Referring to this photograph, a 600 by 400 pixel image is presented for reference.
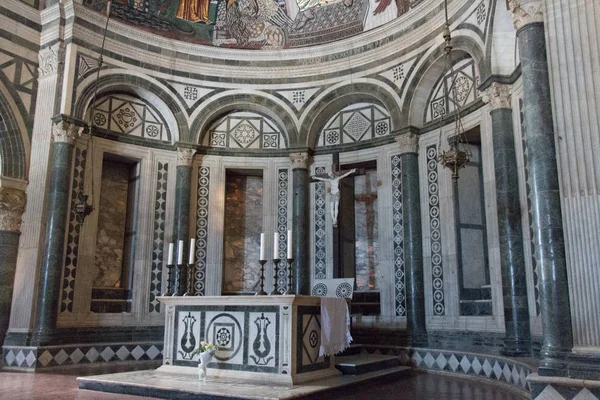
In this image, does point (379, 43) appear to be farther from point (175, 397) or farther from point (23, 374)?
point (23, 374)

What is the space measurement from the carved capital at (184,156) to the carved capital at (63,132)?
9.58ft

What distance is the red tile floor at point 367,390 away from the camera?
8078 millimetres

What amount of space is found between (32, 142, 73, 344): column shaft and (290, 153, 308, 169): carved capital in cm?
575

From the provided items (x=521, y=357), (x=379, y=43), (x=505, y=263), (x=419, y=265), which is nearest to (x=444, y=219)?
(x=419, y=265)

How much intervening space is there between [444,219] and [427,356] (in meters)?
3.16

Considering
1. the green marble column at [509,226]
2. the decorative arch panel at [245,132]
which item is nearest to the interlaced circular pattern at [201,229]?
the decorative arch panel at [245,132]

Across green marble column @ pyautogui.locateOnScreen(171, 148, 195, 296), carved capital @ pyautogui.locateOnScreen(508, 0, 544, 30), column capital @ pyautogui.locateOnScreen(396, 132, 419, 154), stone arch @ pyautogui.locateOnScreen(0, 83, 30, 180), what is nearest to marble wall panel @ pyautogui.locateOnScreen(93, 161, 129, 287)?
green marble column @ pyautogui.locateOnScreen(171, 148, 195, 296)

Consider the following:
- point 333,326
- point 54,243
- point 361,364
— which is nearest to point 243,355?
point 333,326

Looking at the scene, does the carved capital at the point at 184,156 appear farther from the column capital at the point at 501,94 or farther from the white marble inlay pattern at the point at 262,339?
the column capital at the point at 501,94

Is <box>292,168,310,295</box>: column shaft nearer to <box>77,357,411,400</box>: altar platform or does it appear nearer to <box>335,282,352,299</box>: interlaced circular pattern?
<box>335,282,352,299</box>: interlaced circular pattern

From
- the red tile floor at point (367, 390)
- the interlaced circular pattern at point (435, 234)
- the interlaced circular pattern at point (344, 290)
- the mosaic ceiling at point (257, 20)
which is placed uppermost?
the mosaic ceiling at point (257, 20)

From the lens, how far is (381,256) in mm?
13742

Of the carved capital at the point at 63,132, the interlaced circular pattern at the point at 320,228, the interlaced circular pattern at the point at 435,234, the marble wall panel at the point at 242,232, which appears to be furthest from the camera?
the marble wall panel at the point at 242,232

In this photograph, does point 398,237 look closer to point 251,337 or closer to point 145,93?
point 251,337
